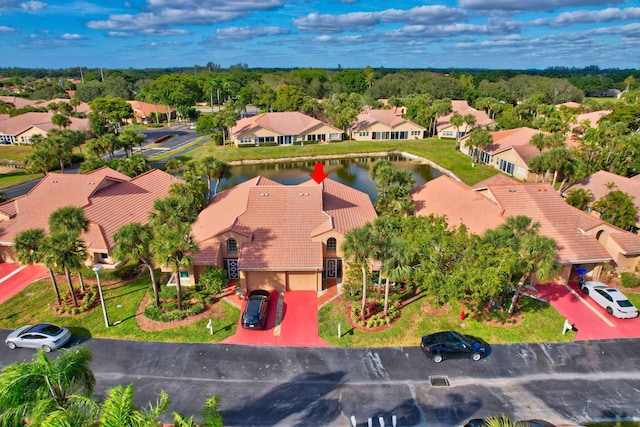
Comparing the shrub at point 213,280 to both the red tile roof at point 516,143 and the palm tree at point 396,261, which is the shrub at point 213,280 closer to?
the palm tree at point 396,261

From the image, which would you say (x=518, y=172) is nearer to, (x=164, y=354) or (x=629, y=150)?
(x=629, y=150)

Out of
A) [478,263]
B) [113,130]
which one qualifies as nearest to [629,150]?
[478,263]

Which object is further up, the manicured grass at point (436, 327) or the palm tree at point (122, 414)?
the palm tree at point (122, 414)

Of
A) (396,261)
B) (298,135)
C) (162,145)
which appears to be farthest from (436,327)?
(162,145)

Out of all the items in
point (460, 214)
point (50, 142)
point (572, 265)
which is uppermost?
point (50, 142)

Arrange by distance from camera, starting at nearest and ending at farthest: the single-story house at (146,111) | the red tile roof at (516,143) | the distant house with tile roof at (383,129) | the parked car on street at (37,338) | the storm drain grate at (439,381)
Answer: the storm drain grate at (439,381) → the parked car on street at (37,338) → the red tile roof at (516,143) → the distant house with tile roof at (383,129) → the single-story house at (146,111)

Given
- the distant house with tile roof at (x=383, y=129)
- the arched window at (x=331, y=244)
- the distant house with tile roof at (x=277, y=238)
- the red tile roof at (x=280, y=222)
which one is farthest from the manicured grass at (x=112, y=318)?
the distant house with tile roof at (x=383, y=129)
